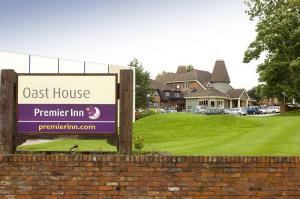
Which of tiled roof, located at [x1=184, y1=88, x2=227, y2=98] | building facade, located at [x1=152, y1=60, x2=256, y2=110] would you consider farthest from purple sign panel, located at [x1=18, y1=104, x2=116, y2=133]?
tiled roof, located at [x1=184, y1=88, x2=227, y2=98]

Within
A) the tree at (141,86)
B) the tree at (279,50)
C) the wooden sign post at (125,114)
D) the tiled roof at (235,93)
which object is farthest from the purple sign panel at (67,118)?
the tiled roof at (235,93)

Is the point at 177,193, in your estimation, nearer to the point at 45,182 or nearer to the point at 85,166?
the point at 85,166

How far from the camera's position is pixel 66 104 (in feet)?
33.3

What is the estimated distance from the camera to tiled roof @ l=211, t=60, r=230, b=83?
366 ft

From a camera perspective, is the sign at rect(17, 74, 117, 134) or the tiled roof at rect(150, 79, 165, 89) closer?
the sign at rect(17, 74, 117, 134)

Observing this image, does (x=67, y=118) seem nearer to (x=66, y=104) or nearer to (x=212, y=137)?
(x=66, y=104)

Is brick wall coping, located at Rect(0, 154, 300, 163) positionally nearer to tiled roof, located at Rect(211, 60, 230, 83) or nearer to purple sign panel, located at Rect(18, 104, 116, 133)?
purple sign panel, located at Rect(18, 104, 116, 133)

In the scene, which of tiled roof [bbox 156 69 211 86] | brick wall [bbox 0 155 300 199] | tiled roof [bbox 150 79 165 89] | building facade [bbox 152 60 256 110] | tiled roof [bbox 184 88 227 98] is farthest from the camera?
tiled roof [bbox 156 69 211 86]

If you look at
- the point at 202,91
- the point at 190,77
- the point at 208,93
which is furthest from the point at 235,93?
the point at 190,77

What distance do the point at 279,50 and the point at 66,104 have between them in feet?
162

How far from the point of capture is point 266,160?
8.98 metres

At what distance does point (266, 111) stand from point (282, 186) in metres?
70.9

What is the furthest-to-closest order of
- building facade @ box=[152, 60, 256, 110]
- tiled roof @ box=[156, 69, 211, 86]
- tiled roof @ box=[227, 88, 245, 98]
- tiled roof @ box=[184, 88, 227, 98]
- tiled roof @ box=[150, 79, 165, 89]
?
tiled roof @ box=[156, 69, 211, 86] → tiled roof @ box=[150, 79, 165, 89] → tiled roof @ box=[227, 88, 245, 98] → building facade @ box=[152, 60, 256, 110] → tiled roof @ box=[184, 88, 227, 98]

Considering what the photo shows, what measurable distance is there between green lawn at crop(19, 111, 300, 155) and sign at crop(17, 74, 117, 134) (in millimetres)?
8438
